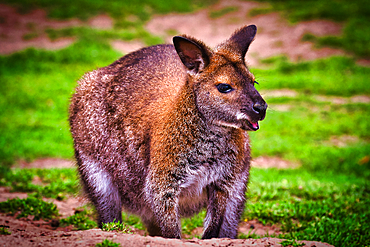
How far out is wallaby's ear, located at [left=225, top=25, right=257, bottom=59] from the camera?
399cm

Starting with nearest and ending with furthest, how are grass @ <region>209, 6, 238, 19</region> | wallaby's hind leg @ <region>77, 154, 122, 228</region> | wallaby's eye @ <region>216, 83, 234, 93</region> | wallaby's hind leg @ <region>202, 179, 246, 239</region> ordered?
wallaby's eye @ <region>216, 83, 234, 93</region> < wallaby's hind leg @ <region>202, 179, 246, 239</region> < wallaby's hind leg @ <region>77, 154, 122, 228</region> < grass @ <region>209, 6, 238, 19</region>

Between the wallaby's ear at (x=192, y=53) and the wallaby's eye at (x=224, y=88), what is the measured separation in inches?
11.2

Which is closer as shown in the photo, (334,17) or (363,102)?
(363,102)

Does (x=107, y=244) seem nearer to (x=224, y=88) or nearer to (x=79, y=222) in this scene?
(x=224, y=88)

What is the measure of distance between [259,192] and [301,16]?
15.5 metres

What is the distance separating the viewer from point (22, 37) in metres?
17.8

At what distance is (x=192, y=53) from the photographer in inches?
148

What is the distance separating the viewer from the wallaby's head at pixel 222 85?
3525mm

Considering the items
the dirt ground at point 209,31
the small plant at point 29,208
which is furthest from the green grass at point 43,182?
the dirt ground at point 209,31

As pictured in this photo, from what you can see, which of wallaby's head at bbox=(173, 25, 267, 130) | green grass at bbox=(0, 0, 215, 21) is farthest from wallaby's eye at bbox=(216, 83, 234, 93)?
green grass at bbox=(0, 0, 215, 21)

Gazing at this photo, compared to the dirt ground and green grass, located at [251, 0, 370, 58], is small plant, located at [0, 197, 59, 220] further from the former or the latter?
green grass, located at [251, 0, 370, 58]

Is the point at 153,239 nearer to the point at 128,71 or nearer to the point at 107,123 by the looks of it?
the point at 107,123

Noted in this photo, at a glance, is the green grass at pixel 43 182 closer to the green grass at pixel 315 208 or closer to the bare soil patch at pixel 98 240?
the bare soil patch at pixel 98 240

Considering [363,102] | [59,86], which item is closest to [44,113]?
[59,86]
